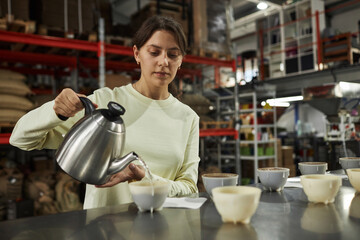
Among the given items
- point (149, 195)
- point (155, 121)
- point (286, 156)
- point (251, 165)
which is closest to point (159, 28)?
point (155, 121)

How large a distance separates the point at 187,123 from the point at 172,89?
0.94 ft

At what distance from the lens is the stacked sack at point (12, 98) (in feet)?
11.1

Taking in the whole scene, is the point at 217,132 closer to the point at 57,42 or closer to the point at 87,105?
the point at 57,42

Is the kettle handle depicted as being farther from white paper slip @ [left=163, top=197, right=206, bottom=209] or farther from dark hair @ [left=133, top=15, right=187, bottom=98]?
dark hair @ [left=133, top=15, right=187, bottom=98]

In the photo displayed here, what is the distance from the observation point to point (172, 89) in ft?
6.36

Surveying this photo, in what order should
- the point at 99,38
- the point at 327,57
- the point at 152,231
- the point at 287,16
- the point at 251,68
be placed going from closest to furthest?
the point at 152,231 < the point at 99,38 < the point at 327,57 < the point at 251,68 < the point at 287,16

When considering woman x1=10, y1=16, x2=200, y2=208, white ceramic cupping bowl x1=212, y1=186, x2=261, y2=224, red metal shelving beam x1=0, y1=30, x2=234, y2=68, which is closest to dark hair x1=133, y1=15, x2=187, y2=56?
woman x1=10, y1=16, x2=200, y2=208

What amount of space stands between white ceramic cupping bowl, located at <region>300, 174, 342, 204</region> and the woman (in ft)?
1.71

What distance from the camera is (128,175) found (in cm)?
114

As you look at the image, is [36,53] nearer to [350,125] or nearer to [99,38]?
[99,38]

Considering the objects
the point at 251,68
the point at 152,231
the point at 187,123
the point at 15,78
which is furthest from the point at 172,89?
the point at 251,68

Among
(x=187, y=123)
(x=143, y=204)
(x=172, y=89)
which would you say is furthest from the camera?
(x=172, y=89)

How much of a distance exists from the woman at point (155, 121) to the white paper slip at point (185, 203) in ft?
0.80

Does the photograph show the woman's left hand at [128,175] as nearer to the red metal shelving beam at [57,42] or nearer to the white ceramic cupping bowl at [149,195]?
the white ceramic cupping bowl at [149,195]
